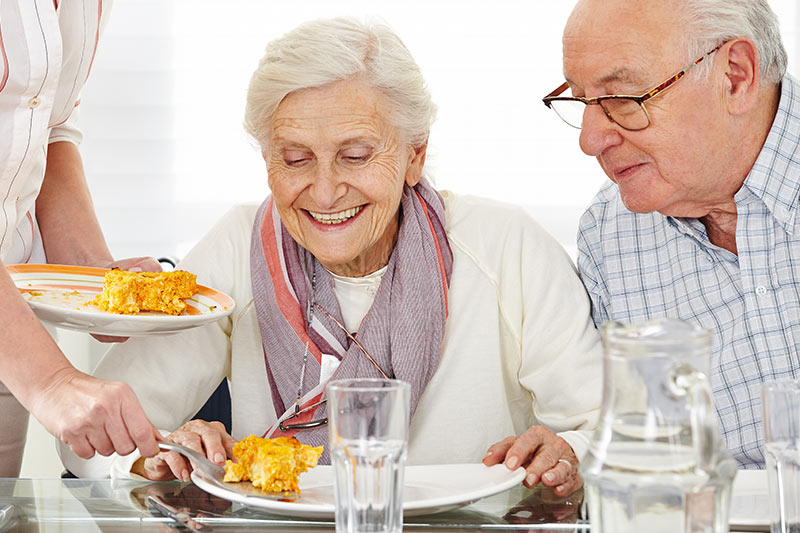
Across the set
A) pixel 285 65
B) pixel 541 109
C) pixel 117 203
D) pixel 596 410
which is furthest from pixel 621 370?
pixel 117 203

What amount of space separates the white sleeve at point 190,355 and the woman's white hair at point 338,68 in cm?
22

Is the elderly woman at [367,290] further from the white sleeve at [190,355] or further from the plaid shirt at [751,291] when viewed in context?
the plaid shirt at [751,291]

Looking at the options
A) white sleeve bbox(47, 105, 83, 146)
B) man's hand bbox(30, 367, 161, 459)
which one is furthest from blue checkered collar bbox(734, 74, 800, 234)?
white sleeve bbox(47, 105, 83, 146)

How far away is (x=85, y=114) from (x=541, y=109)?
1.80m

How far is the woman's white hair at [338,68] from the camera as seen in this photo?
1.51m

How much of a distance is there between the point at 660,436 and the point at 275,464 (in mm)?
504

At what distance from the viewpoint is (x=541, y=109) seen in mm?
3480

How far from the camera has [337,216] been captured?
1.58 metres

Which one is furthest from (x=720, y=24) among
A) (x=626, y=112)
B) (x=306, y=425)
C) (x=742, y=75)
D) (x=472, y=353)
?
(x=306, y=425)

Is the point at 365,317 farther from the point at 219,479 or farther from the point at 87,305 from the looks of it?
the point at 219,479

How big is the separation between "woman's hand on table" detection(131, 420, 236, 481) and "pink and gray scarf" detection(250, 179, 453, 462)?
0.90 feet

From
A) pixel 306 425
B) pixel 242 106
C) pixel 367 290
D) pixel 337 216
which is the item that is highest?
pixel 242 106

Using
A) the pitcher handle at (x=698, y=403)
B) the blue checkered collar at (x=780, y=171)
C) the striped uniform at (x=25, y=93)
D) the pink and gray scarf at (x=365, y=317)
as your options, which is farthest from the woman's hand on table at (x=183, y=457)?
the blue checkered collar at (x=780, y=171)

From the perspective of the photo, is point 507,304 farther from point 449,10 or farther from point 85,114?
point 85,114
